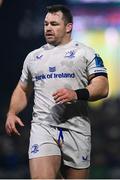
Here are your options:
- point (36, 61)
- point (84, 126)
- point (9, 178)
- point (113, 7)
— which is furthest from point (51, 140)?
point (113, 7)

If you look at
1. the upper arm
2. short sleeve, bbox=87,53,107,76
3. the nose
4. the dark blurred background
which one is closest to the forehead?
the nose

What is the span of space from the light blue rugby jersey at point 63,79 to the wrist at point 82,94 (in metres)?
0.21

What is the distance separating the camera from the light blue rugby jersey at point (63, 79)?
14.1 ft

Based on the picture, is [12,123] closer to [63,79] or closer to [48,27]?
[63,79]

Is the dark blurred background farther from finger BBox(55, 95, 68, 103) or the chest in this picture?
finger BBox(55, 95, 68, 103)

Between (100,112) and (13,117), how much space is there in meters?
5.35

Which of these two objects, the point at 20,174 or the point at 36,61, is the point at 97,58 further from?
the point at 20,174

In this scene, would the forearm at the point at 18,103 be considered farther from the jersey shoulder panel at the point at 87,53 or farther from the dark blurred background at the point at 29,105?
the dark blurred background at the point at 29,105

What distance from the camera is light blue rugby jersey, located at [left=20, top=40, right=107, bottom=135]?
14.1ft

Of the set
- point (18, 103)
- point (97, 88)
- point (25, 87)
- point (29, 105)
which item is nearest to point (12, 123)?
point (18, 103)

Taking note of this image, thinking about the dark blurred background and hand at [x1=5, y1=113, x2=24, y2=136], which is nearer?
hand at [x1=5, y1=113, x2=24, y2=136]

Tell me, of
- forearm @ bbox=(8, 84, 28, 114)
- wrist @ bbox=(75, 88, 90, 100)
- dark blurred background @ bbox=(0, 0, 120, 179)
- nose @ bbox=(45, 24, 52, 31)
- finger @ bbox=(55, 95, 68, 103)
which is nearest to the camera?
finger @ bbox=(55, 95, 68, 103)

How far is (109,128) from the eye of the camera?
9.45 metres

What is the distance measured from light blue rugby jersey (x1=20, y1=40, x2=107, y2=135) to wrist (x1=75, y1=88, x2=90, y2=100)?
212 millimetres
